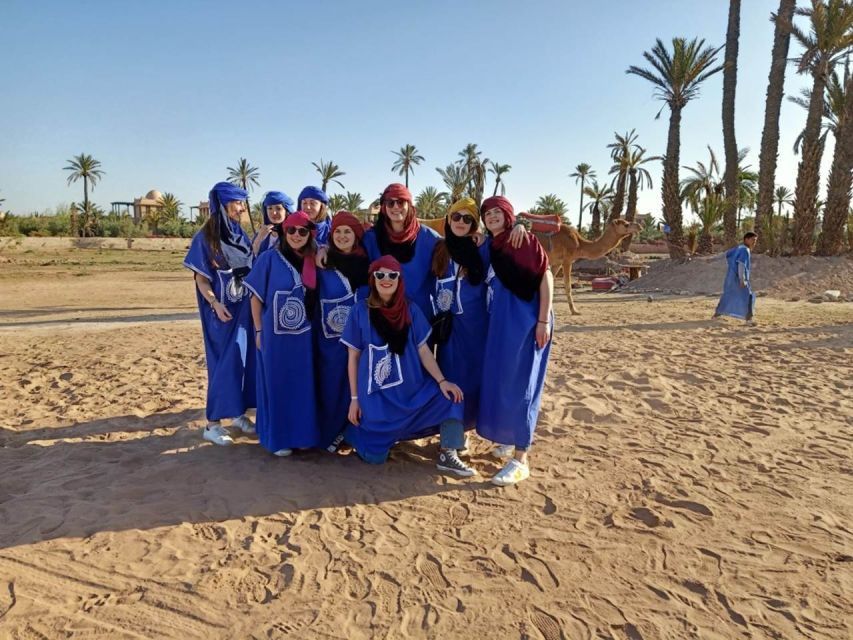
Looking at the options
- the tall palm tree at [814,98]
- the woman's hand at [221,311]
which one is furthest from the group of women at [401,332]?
the tall palm tree at [814,98]

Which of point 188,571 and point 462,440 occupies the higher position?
point 462,440

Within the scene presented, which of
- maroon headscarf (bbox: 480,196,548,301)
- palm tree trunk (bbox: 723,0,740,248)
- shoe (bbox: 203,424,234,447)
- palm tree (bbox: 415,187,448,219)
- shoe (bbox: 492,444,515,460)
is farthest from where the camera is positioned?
palm tree (bbox: 415,187,448,219)

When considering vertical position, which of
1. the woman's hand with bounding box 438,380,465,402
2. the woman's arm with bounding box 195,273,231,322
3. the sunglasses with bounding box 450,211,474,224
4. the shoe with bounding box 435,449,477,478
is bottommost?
the shoe with bounding box 435,449,477,478

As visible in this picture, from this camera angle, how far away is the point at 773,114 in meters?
17.9

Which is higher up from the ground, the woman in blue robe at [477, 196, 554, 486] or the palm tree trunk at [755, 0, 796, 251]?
the palm tree trunk at [755, 0, 796, 251]

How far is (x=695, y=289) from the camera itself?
16172 millimetres

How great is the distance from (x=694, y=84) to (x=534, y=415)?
21301 mm

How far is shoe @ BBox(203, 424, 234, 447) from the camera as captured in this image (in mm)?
4129

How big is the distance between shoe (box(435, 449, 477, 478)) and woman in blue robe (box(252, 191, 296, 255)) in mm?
1901

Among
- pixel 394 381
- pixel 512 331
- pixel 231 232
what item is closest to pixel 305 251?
pixel 231 232

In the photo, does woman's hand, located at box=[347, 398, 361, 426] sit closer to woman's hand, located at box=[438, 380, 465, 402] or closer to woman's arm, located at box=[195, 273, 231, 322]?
woman's hand, located at box=[438, 380, 465, 402]

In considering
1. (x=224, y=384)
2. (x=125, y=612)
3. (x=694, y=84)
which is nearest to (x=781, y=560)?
(x=125, y=612)

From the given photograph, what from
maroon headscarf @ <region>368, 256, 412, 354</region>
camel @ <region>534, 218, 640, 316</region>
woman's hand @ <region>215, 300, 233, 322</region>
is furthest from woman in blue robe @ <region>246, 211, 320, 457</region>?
camel @ <region>534, 218, 640, 316</region>

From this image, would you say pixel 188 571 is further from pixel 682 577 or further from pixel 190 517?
pixel 682 577
